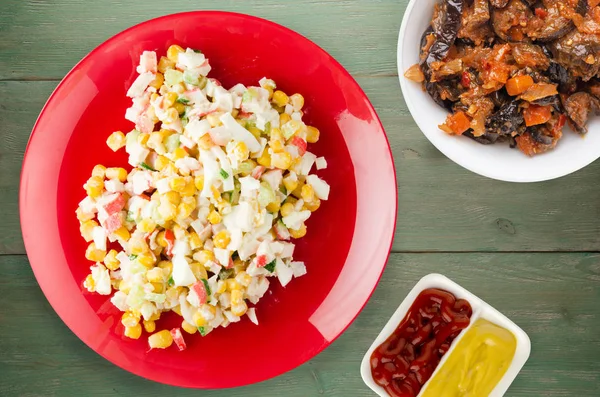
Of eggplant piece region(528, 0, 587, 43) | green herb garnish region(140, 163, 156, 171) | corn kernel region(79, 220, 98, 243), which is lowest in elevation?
corn kernel region(79, 220, 98, 243)

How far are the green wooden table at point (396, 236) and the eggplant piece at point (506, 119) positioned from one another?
0.49 metres

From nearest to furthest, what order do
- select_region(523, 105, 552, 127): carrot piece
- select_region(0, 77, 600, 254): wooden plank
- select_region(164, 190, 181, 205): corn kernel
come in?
select_region(523, 105, 552, 127): carrot piece
select_region(164, 190, 181, 205): corn kernel
select_region(0, 77, 600, 254): wooden plank

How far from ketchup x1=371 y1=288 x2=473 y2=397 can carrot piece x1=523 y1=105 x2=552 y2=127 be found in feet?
2.62

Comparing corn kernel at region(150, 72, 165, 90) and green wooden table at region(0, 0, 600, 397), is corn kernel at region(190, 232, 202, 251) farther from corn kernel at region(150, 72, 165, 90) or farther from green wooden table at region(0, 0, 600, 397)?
green wooden table at region(0, 0, 600, 397)

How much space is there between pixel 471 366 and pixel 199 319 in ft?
3.60

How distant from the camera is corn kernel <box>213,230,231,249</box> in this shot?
2.16m

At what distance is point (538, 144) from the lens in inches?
83.7

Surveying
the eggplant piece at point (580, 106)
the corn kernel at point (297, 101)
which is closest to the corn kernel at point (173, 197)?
the corn kernel at point (297, 101)

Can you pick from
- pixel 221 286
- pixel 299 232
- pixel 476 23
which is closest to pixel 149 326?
pixel 221 286

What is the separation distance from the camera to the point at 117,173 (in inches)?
89.2

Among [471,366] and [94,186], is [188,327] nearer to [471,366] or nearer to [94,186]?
[94,186]

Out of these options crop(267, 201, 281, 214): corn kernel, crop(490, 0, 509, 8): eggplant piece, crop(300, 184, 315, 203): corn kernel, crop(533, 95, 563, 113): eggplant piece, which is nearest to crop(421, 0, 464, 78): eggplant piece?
crop(490, 0, 509, 8): eggplant piece

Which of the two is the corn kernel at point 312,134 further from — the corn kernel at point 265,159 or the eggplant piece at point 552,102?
the eggplant piece at point 552,102

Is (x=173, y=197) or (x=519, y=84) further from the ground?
(x=519, y=84)
